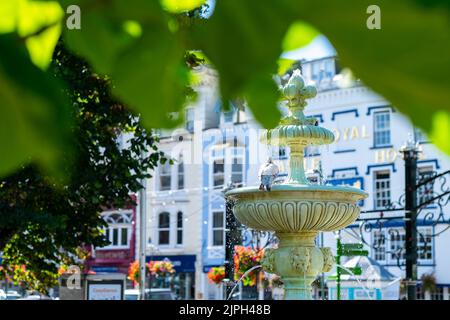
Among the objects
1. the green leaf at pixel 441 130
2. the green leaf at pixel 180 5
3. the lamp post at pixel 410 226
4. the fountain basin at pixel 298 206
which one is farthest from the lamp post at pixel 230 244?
the green leaf at pixel 441 130

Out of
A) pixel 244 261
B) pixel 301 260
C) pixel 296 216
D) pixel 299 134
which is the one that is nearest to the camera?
pixel 296 216

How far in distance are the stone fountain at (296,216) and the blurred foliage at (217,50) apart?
7.47m

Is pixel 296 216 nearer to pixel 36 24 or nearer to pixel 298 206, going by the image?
pixel 298 206

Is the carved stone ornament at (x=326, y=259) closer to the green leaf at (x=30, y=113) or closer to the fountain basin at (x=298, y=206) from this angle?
the fountain basin at (x=298, y=206)

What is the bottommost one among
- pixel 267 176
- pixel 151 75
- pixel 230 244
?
pixel 151 75

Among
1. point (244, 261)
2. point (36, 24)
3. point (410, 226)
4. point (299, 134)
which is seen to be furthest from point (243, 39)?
point (244, 261)

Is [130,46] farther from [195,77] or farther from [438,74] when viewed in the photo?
[438,74]

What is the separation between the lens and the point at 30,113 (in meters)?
0.74

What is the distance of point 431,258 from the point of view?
2598cm

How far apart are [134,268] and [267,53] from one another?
2746 cm

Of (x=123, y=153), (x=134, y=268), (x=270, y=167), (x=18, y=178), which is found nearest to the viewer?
(x=270, y=167)

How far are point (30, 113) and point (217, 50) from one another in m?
0.17
